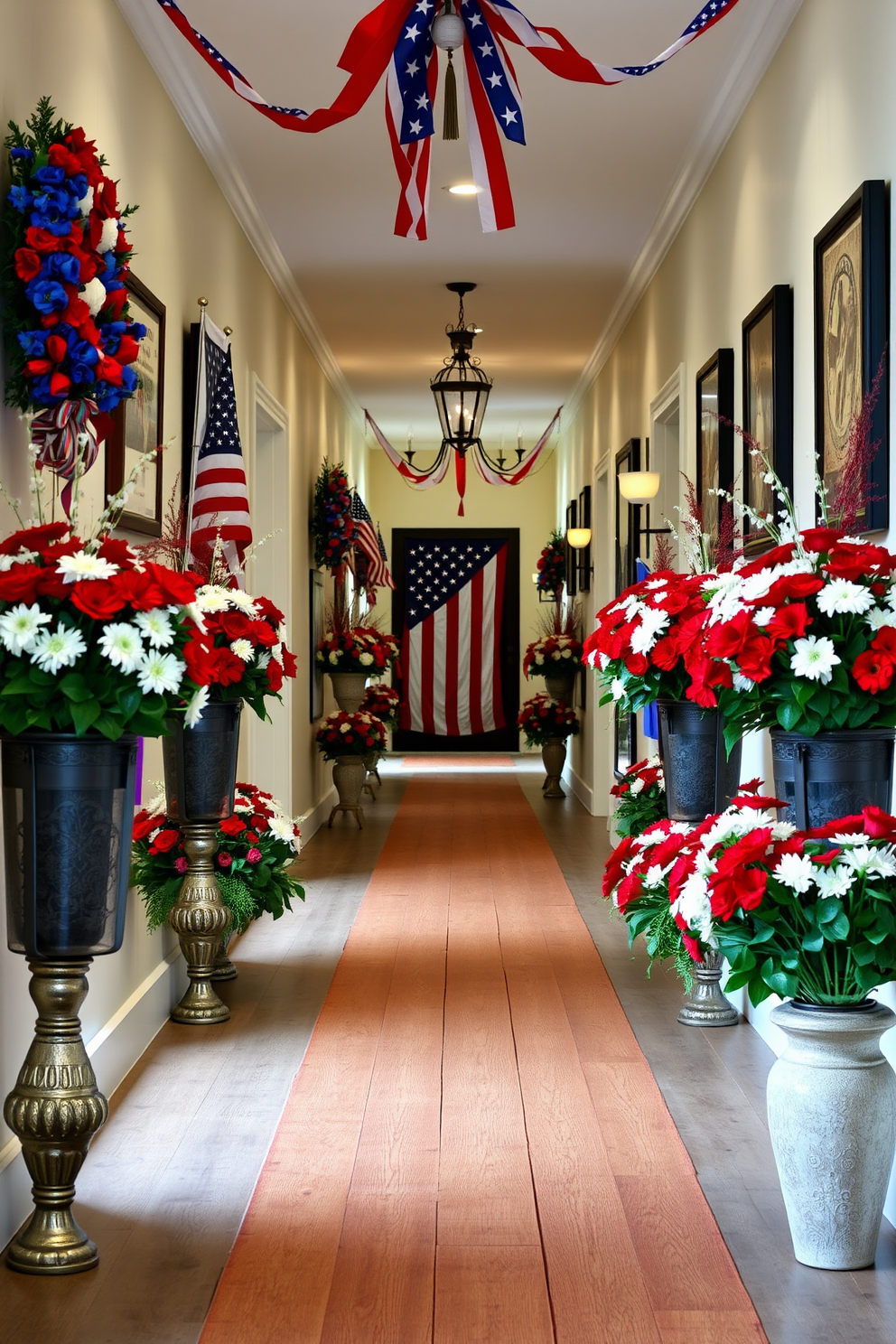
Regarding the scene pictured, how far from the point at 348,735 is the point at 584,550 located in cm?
267

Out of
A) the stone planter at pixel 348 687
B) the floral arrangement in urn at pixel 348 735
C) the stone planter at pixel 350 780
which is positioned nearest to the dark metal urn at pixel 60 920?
the floral arrangement in urn at pixel 348 735

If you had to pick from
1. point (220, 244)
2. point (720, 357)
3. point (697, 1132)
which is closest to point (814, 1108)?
point (697, 1132)

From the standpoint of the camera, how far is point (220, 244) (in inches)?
204

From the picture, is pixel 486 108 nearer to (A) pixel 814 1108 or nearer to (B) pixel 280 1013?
(A) pixel 814 1108

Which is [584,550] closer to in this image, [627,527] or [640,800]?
[627,527]

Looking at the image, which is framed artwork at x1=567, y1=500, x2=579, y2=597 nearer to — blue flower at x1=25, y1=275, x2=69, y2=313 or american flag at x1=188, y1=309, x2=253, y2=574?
american flag at x1=188, y1=309, x2=253, y2=574

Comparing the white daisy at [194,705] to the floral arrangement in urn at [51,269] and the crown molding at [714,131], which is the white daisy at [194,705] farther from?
the crown molding at [714,131]

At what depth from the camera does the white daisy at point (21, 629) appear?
7.21 feet

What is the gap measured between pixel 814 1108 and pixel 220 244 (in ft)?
13.3

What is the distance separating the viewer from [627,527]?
750 cm

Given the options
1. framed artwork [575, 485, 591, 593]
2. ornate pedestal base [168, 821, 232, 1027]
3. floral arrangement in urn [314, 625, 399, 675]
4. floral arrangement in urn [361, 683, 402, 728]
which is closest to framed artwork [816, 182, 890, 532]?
ornate pedestal base [168, 821, 232, 1027]

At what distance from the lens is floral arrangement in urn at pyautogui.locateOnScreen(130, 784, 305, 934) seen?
3967 millimetres

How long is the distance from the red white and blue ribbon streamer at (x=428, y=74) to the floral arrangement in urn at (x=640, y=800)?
2024mm

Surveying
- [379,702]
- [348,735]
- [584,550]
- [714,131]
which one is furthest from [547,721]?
[714,131]
